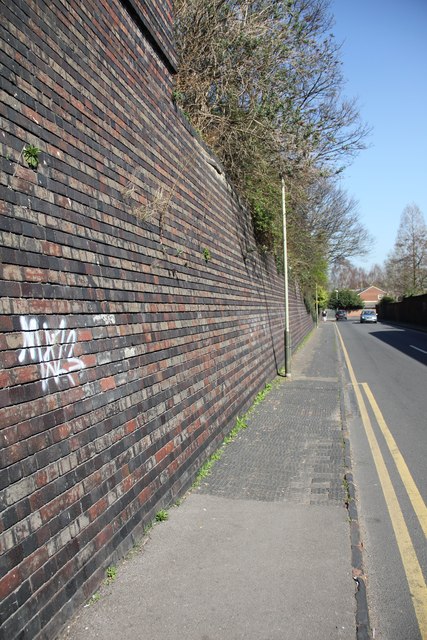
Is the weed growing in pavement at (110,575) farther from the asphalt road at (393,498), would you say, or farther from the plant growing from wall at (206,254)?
the plant growing from wall at (206,254)

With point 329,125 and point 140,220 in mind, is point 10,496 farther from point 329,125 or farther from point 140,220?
point 329,125

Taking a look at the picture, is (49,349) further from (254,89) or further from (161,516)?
(254,89)

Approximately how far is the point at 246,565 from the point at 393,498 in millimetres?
2101

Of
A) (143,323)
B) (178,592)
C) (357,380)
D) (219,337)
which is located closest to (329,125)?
(357,380)

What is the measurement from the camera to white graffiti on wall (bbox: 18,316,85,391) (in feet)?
8.61

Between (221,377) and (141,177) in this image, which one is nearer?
(141,177)

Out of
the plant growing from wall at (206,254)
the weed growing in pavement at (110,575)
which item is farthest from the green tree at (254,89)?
the weed growing in pavement at (110,575)

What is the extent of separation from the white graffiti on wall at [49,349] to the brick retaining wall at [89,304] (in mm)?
10

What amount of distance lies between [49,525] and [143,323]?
1955 mm

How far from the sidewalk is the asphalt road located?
23 centimetres

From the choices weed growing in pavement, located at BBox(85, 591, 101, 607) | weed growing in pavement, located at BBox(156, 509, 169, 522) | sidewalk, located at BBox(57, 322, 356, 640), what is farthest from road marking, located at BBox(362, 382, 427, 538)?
weed growing in pavement, located at BBox(85, 591, 101, 607)

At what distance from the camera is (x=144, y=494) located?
3.84 meters

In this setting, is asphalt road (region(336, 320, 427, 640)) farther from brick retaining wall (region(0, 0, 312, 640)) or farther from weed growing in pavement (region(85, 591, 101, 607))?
brick retaining wall (region(0, 0, 312, 640))

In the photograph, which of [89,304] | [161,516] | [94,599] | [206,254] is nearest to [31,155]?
[89,304]
